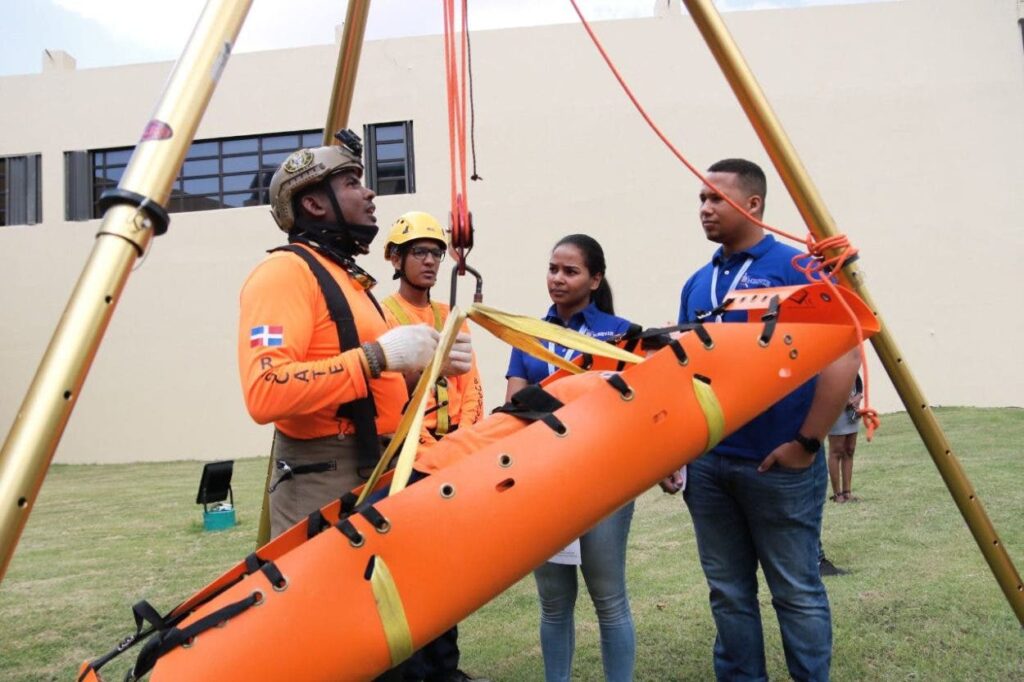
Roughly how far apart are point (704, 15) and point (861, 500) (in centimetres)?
560

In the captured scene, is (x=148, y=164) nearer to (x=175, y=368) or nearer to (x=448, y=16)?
(x=448, y=16)

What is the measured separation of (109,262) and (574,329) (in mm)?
2031

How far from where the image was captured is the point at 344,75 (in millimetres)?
3160

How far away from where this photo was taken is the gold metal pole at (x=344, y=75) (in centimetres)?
285

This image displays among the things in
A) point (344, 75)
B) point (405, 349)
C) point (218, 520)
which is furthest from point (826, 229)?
point (218, 520)

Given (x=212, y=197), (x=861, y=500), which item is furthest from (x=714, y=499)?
(x=212, y=197)

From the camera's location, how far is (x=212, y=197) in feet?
53.7

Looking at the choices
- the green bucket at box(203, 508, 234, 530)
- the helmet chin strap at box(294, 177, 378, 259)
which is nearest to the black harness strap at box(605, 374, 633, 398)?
the helmet chin strap at box(294, 177, 378, 259)

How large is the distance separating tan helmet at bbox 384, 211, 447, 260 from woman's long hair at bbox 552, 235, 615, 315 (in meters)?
0.68

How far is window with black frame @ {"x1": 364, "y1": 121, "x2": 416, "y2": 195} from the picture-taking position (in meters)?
15.6

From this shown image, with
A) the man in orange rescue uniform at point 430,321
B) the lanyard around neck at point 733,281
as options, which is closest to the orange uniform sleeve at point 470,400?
the man in orange rescue uniform at point 430,321

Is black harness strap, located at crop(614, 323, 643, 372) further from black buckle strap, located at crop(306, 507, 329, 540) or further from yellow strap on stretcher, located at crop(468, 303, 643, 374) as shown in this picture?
black buckle strap, located at crop(306, 507, 329, 540)

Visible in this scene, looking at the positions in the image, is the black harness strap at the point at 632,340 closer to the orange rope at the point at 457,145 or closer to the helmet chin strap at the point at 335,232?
the orange rope at the point at 457,145

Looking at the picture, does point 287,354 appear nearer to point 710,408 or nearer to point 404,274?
point 710,408
